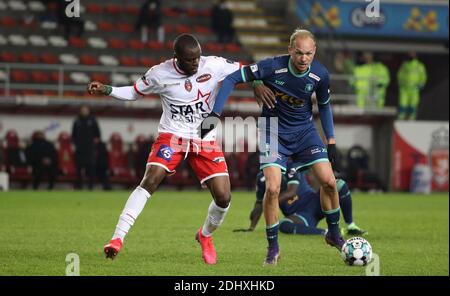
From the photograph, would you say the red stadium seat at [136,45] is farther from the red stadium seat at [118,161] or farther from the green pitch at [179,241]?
the green pitch at [179,241]

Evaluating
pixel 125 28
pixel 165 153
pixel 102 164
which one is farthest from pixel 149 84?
pixel 125 28

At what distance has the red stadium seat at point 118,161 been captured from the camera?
1024 inches

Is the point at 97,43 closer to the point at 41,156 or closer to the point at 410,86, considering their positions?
the point at 41,156

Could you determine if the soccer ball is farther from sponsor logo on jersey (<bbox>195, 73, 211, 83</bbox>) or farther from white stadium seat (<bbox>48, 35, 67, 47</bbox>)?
white stadium seat (<bbox>48, 35, 67, 47</bbox>)

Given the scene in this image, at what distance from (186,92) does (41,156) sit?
15259 mm

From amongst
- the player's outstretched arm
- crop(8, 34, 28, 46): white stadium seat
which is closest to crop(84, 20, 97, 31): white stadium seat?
crop(8, 34, 28, 46): white stadium seat

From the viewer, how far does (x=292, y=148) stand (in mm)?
9891

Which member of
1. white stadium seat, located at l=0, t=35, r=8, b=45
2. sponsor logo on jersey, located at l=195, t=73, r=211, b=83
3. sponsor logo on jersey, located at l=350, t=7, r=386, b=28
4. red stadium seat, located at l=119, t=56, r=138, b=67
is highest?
sponsor logo on jersey, located at l=350, t=7, r=386, b=28

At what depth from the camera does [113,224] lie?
1471 centimetres

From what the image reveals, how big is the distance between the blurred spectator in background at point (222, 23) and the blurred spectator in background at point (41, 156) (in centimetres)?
807

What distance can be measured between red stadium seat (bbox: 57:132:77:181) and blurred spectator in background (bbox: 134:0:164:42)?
5.66 metres

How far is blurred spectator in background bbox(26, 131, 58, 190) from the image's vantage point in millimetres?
24312

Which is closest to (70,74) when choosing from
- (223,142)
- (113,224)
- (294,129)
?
(223,142)

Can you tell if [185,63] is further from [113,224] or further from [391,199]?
[391,199]
